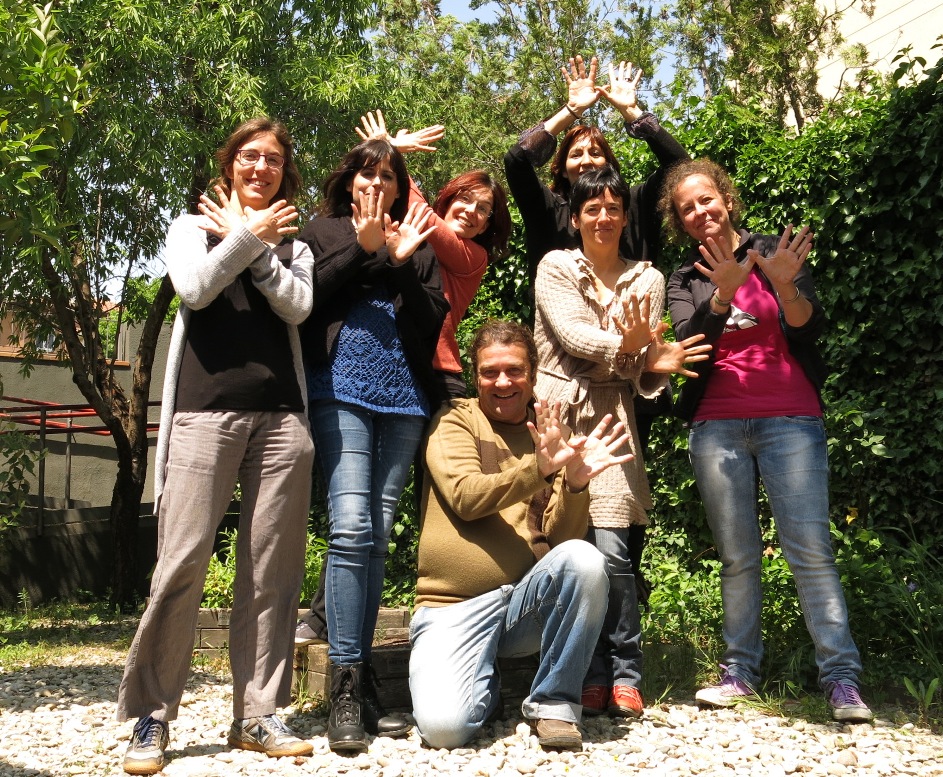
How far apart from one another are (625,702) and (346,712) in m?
1.01

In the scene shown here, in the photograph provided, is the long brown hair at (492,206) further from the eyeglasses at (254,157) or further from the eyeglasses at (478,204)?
the eyeglasses at (254,157)

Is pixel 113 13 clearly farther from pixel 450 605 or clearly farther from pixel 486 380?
pixel 450 605

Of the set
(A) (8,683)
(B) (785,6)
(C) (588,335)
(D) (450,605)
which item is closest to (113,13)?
(A) (8,683)

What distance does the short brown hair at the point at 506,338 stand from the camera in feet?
11.5

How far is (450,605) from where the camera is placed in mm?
3365

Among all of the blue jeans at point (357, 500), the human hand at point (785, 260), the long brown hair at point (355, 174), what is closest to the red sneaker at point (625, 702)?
the blue jeans at point (357, 500)

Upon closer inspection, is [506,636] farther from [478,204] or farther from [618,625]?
[478,204]

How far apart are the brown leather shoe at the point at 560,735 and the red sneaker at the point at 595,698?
0.34 metres

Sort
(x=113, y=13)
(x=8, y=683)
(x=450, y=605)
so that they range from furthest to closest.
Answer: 1. (x=113, y=13)
2. (x=8, y=683)
3. (x=450, y=605)

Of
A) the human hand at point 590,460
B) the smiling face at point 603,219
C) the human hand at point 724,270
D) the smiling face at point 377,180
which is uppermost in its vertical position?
the smiling face at point 377,180

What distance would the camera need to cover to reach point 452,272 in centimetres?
391

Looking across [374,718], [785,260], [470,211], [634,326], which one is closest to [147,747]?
[374,718]

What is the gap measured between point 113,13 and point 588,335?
490 cm

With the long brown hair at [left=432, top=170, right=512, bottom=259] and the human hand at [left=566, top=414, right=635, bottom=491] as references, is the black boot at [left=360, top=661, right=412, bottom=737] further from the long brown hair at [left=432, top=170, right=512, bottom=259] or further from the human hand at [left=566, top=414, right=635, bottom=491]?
the long brown hair at [left=432, top=170, right=512, bottom=259]
